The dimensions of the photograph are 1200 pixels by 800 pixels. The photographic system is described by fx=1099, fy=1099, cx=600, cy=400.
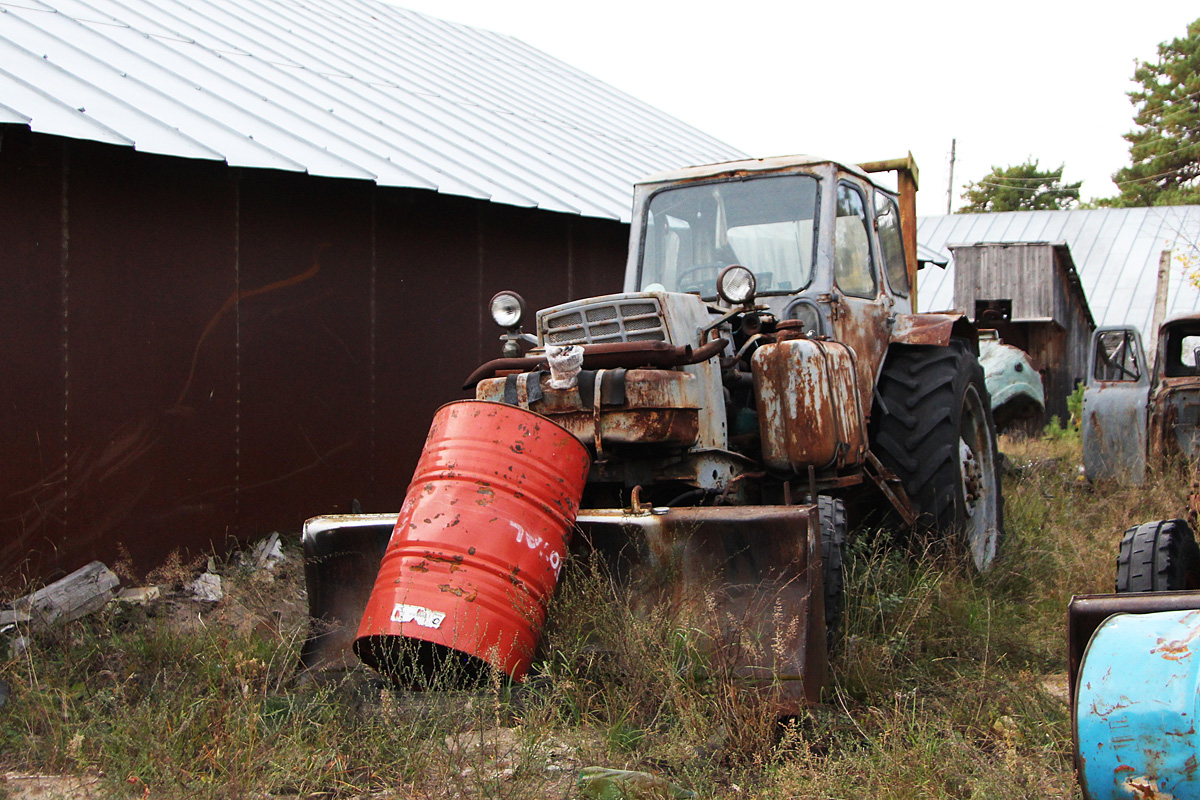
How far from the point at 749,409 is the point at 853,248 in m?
1.23

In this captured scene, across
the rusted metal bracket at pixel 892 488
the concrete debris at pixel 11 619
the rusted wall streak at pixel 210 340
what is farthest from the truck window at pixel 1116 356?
the concrete debris at pixel 11 619

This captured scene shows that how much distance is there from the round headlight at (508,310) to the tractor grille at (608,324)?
0.81 ft

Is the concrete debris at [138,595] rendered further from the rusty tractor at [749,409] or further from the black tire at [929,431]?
the black tire at [929,431]

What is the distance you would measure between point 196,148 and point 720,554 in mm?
4192

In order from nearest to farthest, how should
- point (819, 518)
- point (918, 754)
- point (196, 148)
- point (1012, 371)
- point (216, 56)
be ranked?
point (918, 754) → point (819, 518) → point (196, 148) → point (216, 56) → point (1012, 371)

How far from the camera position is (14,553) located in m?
5.85

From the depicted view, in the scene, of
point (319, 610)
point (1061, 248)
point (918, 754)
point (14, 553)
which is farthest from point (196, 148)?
point (1061, 248)

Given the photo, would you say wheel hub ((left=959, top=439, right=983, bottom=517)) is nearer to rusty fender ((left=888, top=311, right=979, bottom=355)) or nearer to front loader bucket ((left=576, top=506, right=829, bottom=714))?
rusty fender ((left=888, top=311, right=979, bottom=355))

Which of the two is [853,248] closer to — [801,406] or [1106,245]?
[801,406]

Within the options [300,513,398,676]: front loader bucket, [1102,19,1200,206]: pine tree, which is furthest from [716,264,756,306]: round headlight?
[1102,19,1200,206]: pine tree

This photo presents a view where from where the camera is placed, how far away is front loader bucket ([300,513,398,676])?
4.66 meters

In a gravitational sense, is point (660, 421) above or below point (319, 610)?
above

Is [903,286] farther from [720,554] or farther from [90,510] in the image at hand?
[90,510]

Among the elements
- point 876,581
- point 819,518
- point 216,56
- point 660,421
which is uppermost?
point 216,56
